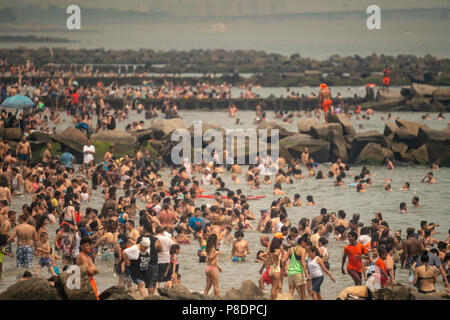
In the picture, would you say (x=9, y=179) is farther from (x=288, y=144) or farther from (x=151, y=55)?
(x=151, y=55)

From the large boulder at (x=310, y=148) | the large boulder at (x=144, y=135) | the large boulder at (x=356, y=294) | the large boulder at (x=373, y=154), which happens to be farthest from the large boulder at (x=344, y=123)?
the large boulder at (x=356, y=294)

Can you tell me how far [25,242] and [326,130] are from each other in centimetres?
2194

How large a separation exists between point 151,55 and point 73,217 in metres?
127

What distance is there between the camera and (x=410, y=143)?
35906 millimetres

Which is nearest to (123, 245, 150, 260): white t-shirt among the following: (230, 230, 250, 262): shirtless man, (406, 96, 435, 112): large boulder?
(230, 230, 250, 262): shirtless man

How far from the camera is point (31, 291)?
12.7 metres

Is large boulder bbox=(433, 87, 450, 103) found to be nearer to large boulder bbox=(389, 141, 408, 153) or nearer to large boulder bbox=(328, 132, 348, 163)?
large boulder bbox=(389, 141, 408, 153)

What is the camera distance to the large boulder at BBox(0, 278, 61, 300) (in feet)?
41.5

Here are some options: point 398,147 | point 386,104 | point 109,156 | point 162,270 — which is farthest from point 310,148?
point 386,104

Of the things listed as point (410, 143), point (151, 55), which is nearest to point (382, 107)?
point (410, 143)

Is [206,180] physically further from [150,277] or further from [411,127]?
[150,277]

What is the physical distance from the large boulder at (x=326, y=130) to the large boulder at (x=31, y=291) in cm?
2463

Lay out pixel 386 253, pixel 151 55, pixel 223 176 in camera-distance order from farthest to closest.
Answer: pixel 151 55 < pixel 223 176 < pixel 386 253

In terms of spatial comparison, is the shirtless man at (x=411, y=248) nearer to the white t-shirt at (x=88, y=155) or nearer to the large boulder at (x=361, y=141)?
the large boulder at (x=361, y=141)
